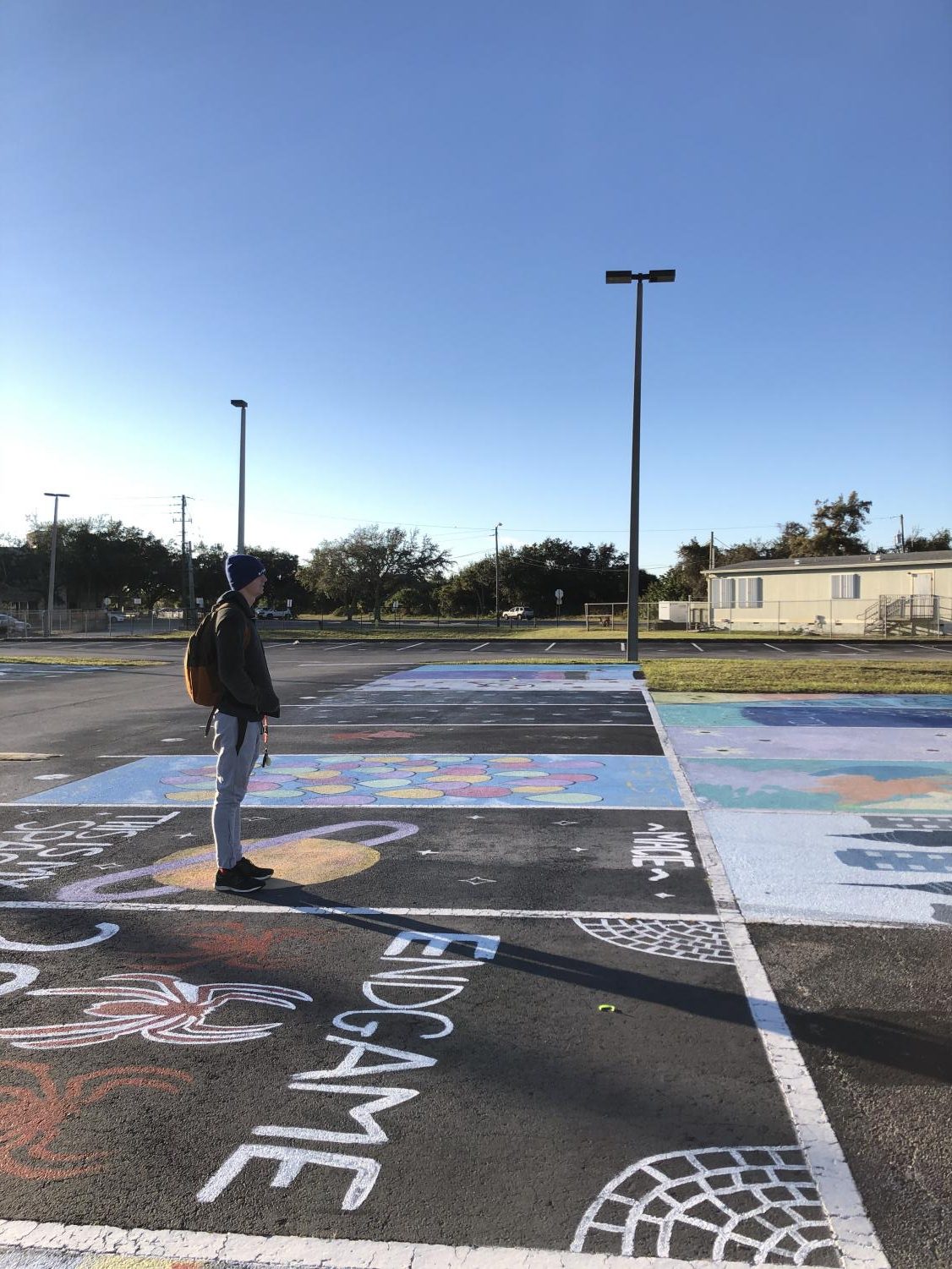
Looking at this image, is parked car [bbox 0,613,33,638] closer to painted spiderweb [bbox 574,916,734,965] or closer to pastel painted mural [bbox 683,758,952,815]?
pastel painted mural [bbox 683,758,952,815]

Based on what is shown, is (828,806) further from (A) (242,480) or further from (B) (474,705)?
(A) (242,480)

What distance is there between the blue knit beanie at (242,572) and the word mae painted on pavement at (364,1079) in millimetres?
2235

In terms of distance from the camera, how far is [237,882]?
4.99 m

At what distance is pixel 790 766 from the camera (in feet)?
28.3

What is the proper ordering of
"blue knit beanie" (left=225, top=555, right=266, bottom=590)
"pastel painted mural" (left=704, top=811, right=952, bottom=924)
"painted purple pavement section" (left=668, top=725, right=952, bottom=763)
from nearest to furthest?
"pastel painted mural" (left=704, top=811, right=952, bottom=924)
"blue knit beanie" (left=225, top=555, right=266, bottom=590)
"painted purple pavement section" (left=668, top=725, right=952, bottom=763)

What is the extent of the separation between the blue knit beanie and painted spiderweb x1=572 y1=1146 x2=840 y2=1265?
369 centimetres

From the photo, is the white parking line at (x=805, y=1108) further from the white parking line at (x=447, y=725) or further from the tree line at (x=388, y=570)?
the tree line at (x=388, y=570)

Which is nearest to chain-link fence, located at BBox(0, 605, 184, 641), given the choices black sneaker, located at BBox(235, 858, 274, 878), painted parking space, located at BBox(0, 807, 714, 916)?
painted parking space, located at BBox(0, 807, 714, 916)

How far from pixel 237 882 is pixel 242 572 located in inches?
70.0

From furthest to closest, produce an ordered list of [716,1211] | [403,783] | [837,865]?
[403,783]
[837,865]
[716,1211]

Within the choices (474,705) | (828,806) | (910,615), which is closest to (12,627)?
(474,705)

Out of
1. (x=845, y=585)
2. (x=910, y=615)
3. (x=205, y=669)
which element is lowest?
(x=205, y=669)

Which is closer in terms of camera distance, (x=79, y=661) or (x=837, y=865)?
(x=837, y=865)

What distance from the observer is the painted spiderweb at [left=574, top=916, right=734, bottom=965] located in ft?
13.3
